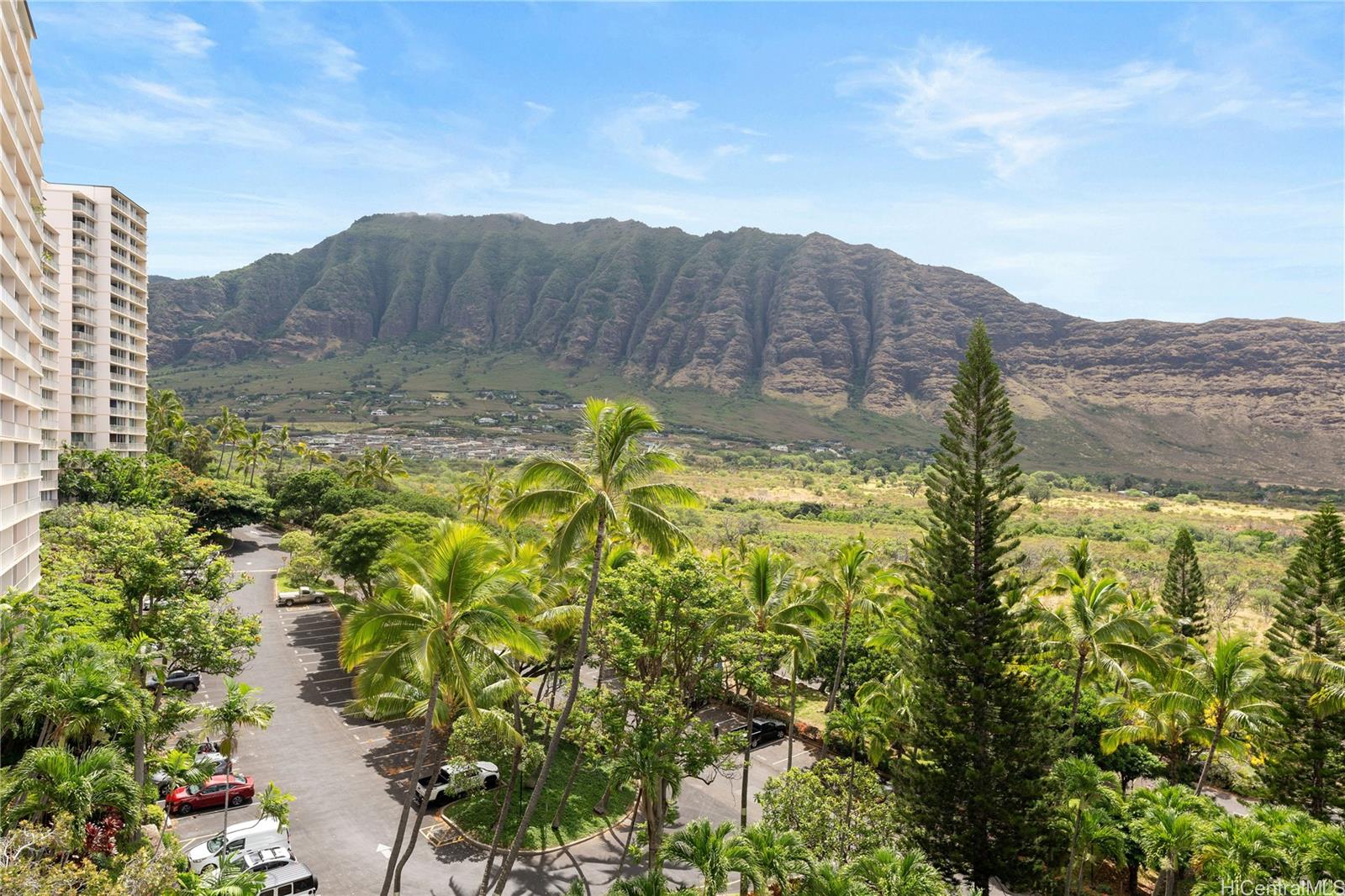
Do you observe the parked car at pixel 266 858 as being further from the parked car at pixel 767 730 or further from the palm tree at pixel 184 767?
the parked car at pixel 767 730

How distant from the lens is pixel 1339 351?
181375mm

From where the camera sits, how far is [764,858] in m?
13.1

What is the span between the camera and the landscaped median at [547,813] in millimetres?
21000

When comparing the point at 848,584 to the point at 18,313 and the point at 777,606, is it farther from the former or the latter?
the point at 18,313

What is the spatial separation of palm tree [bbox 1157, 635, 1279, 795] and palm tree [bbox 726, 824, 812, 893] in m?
12.7

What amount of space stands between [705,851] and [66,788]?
1168 cm

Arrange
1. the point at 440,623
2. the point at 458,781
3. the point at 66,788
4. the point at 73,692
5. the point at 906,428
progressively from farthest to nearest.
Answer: the point at 906,428
the point at 458,781
the point at 73,692
the point at 440,623
the point at 66,788

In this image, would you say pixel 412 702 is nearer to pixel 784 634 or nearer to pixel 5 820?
pixel 5 820

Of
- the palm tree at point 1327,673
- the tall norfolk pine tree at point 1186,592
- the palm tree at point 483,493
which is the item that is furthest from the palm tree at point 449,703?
the palm tree at point 483,493

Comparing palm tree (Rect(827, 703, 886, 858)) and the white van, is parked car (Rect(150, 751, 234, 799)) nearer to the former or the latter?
the white van

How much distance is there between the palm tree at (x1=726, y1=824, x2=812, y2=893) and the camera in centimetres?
1291

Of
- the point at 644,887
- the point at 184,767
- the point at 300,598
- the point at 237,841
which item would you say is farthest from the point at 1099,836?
the point at 300,598

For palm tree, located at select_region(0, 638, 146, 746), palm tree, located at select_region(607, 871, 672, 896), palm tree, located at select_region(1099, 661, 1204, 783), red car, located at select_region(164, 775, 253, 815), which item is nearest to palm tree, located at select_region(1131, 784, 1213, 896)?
palm tree, located at select_region(1099, 661, 1204, 783)

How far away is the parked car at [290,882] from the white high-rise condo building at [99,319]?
2225 inches
